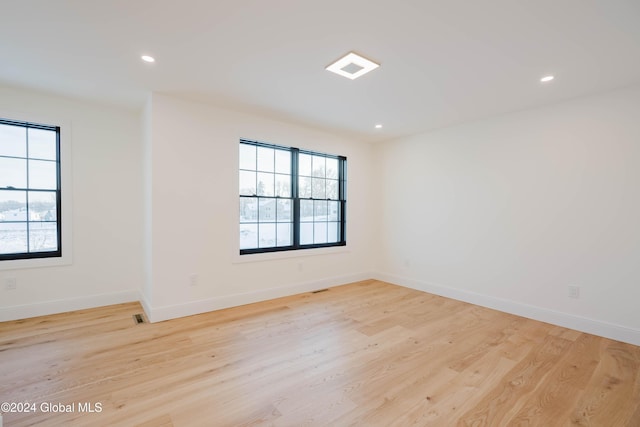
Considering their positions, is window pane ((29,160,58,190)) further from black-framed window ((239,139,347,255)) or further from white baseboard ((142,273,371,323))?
black-framed window ((239,139,347,255))

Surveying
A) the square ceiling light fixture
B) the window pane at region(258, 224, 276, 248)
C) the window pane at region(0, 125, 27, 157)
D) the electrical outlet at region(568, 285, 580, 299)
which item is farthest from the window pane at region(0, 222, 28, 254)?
the electrical outlet at region(568, 285, 580, 299)

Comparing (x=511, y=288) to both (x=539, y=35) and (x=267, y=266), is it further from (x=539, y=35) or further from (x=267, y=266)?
(x=267, y=266)

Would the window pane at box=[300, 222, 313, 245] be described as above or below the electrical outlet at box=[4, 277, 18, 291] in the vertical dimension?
above

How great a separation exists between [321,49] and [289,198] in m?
2.40

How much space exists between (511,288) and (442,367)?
1974 millimetres

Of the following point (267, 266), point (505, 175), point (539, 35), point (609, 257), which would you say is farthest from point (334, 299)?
point (539, 35)

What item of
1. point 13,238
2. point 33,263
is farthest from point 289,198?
point 13,238

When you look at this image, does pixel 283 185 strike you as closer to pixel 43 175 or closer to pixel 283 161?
pixel 283 161

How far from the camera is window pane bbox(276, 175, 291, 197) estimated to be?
4.24 m

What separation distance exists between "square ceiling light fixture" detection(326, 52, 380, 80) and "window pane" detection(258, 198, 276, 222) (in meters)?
2.09

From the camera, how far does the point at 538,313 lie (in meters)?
3.38

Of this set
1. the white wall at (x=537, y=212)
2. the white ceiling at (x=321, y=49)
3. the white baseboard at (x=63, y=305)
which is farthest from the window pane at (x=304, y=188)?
the white baseboard at (x=63, y=305)

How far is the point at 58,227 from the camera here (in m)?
3.38

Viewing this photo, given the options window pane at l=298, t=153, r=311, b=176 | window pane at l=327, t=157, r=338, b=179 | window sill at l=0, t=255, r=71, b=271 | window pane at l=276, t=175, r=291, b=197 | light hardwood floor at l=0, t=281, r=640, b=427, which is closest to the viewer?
light hardwood floor at l=0, t=281, r=640, b=427
